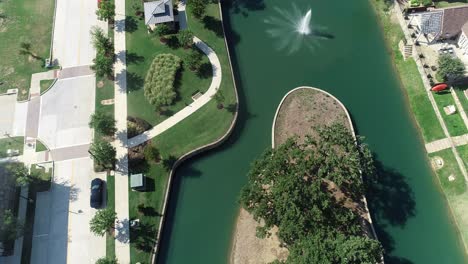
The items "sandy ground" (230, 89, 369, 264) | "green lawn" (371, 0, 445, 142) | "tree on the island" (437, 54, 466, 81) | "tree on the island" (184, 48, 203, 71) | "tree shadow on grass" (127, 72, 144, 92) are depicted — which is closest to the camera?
"sandy ground" (230, 89, 369, 264)

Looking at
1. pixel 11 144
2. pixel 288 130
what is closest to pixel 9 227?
pixel 11 144

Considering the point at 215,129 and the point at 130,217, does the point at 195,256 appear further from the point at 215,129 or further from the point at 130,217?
the point at 215,129

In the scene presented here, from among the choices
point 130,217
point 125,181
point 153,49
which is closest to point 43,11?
point 153,49

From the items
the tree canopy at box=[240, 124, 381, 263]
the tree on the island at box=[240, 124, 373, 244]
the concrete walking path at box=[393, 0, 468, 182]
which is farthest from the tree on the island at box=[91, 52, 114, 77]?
Answer: the concrete walking path at box=[393, 0, 468, 182]

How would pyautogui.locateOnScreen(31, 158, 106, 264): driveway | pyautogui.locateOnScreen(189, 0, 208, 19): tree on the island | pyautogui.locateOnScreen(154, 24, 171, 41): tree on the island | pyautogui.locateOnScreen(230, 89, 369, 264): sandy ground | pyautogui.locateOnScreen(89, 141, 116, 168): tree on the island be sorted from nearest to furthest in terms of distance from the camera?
pyautogui.locateOnScreen(230, 89, 369, 264): sandy ground → pyautogui.locateOnScreen(31, 158, 106, 264): driveway → pyautogui.locateOnScreen(89, 141, 116, 168): tree on the island → pyautogui.locateOnScreen(154, 24, 171, 41): tree on the island → pyautogui.locateOnScreen(189, 0, 208, 19): tree on the island

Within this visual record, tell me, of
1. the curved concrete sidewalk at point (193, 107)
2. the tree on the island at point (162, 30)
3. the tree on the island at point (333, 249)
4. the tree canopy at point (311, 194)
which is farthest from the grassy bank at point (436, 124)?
the tree on the island at point (162, 30)

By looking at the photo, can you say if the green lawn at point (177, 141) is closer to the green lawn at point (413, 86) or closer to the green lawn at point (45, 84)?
the green lawn at point (45, 84)

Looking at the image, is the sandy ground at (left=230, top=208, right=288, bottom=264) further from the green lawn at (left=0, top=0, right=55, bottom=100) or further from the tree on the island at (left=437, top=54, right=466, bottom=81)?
the green lawn at (left=0, top=0, right=55, bottom=100)
